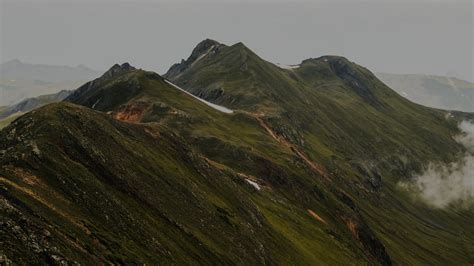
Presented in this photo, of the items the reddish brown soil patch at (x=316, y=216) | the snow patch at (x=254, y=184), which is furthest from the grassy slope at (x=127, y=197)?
the reddish brown soil patch at (x=316, y=216)

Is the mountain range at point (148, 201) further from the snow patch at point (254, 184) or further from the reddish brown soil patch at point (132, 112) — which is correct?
the reddish brown soil patch at point (132, 112)

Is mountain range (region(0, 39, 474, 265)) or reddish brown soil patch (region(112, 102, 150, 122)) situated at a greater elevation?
reddish brown soil patch (region(112, 102, 150, 122))

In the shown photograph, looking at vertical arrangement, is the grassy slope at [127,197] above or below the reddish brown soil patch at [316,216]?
below

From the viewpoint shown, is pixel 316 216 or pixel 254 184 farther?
pixel 316 216

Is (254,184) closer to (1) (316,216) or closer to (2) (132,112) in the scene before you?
(1) (316,216)

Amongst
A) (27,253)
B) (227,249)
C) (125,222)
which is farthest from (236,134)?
(27,253)

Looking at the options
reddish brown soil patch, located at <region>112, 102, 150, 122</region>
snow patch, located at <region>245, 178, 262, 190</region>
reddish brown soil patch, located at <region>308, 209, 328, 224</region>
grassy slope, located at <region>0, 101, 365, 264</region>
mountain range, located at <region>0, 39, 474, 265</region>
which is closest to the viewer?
mountain range, located at <region>0, 39, 474, 265</region>

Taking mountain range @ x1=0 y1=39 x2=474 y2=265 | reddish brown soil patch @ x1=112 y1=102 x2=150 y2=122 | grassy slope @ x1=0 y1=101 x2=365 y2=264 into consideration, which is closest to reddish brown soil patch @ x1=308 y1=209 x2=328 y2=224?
mountain range @ x1=0 y1=39 x2=474 y2=265

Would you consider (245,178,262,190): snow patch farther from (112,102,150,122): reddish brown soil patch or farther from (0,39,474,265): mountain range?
(112,102,150,122): reddish brown soil patch

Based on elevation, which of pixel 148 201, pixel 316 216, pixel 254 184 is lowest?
pixel 148 201

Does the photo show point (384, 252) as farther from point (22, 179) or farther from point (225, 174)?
point (22, 179)

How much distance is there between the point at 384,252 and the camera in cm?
15650

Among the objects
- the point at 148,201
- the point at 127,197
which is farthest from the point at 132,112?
the point at 127,197

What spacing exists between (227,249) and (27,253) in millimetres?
38979
